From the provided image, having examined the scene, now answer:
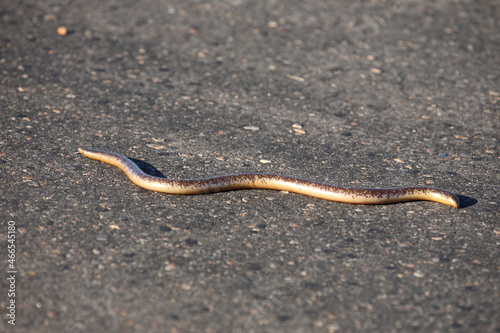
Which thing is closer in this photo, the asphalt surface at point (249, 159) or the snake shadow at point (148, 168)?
the asphalt surface at point (249, 159)

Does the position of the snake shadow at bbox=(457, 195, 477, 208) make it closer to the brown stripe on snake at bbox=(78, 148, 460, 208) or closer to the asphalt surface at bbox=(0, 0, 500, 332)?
the asphalt surface at bbox=(0, 0, 500, 332)

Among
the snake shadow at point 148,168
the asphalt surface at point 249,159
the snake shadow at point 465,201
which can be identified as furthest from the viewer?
the snake shadow at point 148,168

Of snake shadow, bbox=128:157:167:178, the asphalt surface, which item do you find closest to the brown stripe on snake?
the asphalt surface

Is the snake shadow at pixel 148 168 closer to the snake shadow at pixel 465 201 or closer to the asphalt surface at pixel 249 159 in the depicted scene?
the asphalt surface at pixel 249 159

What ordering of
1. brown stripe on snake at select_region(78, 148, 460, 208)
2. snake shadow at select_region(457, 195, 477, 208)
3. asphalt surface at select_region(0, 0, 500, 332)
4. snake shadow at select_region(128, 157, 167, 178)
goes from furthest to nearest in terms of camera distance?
snake shadow at select_region(128, 157, 167, 178)
snake shadow at select_region(457, 195, 477, 208)
brown stripe on snake at select_region(78, 148, 460, 208)
asphalt surface at select_region(0, 0, 500, 332)

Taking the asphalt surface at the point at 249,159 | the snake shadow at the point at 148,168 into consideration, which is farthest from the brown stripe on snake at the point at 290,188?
the snake shadow at the point at 148,168
